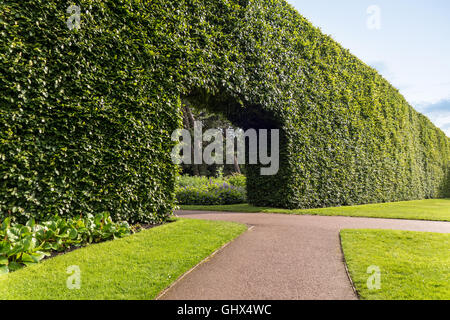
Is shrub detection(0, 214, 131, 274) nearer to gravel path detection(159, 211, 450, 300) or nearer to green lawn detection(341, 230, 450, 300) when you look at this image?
gravel path detection(159, 211, 450, 300)

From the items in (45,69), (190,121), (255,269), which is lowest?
(255,269)

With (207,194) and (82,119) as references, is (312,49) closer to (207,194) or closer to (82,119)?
(207,194)

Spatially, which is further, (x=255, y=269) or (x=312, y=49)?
(x=312, y=49)

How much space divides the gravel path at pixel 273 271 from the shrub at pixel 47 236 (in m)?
1.87

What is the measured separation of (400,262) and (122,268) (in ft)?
12.2

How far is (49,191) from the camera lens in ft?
13.8

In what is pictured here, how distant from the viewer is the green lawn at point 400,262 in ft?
9.48

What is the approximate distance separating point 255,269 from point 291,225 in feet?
9.69

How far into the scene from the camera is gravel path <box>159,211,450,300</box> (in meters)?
2.93

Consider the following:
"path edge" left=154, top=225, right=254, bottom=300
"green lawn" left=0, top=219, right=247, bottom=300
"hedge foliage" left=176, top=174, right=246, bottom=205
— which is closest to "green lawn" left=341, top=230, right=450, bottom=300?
"path edge" left=154, top=225, right=254, bottom=300

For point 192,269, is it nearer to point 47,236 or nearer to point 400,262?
point 47,236

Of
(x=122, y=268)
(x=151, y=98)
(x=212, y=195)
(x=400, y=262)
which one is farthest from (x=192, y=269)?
(x=212, y=195)

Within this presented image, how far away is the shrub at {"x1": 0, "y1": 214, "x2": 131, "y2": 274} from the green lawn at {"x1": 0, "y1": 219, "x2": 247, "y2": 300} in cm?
20
